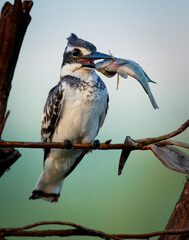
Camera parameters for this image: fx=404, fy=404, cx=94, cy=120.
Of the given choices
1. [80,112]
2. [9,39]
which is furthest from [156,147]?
[80,112]

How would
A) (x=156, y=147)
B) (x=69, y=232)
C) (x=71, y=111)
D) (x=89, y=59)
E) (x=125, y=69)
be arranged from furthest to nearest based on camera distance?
(x=89, y=59)
(x=71, y=111)
(x=125, y=69)
(x=156, y=147)
(x=69, y=232)

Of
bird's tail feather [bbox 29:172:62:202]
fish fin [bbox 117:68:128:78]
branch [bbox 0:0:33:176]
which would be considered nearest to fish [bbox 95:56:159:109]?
fish fin [bbox 117:68:128:78]

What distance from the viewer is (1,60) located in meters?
1.16

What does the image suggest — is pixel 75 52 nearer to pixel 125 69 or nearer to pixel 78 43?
pixel 78 43

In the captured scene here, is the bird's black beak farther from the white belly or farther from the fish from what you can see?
the fish

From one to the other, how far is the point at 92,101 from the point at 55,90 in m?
0.25

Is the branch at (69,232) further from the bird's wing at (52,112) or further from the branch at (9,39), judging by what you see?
the bird's wing at (52,112)

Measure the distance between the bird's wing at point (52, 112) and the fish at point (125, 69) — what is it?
0.50m

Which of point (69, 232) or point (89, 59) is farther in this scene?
point (89, 59)

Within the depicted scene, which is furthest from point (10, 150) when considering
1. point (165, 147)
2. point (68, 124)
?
point (68, 124)

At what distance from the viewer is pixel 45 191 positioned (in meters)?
2.81

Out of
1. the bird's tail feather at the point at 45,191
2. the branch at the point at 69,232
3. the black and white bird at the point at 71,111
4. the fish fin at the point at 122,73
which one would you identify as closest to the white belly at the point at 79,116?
the black and white bird at the point at 71,111

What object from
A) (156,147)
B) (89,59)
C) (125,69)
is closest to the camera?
(156,147)

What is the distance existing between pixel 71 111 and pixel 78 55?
48 centimetres
